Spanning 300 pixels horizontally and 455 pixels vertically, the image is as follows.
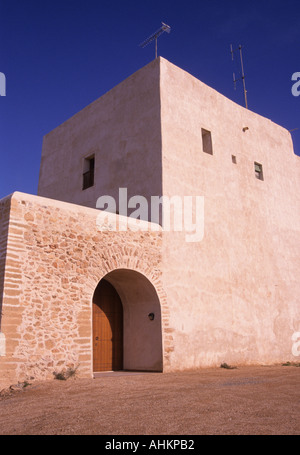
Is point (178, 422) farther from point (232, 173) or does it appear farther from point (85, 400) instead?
point (232, 173)

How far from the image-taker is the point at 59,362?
7312 millimetres

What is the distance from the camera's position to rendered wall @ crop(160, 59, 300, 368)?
33.8ft

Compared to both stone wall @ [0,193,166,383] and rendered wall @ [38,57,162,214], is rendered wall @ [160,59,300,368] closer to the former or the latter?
rendered wall @ [38,57,162,214]

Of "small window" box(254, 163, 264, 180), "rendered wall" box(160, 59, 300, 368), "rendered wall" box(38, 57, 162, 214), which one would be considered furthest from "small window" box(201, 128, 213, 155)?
"small window" box(254, 163, 264, 180)

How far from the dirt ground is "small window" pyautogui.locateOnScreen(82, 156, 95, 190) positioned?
759 cm

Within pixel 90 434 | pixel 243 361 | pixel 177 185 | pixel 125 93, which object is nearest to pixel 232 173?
pixel 177 185

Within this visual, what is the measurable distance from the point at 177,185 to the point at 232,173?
10.1 ft

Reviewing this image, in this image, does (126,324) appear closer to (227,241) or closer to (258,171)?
(227,241)

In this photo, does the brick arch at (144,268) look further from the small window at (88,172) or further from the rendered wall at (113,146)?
the small window at (88,172)

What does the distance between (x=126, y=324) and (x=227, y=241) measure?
13.6 ft

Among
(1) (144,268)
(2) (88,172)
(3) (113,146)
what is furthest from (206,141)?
(1) (144,268)

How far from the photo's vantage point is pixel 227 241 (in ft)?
39.3
